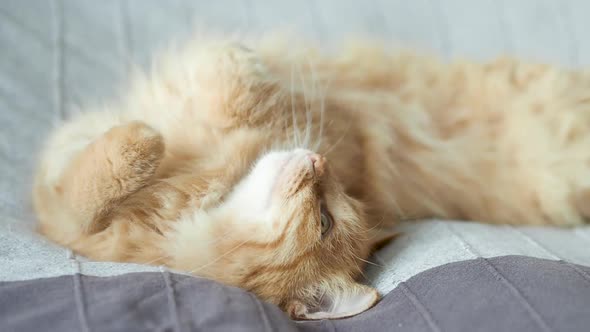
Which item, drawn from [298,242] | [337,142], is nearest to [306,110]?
[337,142]

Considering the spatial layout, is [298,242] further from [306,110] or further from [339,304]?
[306,110]

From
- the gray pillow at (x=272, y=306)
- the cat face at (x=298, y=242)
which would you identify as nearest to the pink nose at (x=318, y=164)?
the cat face at (x=298, y=242)

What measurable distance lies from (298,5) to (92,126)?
1153mm

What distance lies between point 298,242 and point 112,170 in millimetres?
441

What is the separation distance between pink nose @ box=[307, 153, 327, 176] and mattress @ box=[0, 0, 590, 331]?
0.28 m

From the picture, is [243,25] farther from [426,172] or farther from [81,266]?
[81,266]

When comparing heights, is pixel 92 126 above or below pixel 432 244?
above

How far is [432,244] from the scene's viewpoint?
4.61 ft

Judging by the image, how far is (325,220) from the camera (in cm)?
138

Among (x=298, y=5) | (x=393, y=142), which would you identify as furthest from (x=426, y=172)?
(x=298, y=5)

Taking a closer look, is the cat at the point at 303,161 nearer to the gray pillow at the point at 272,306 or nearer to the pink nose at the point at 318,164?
the pink nose at the point at 318,164

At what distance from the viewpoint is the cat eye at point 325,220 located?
137 cm

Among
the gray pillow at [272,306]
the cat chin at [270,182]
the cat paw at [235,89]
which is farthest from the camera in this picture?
the cat paw at [235,89]

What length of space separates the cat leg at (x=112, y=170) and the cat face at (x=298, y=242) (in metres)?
0.23
